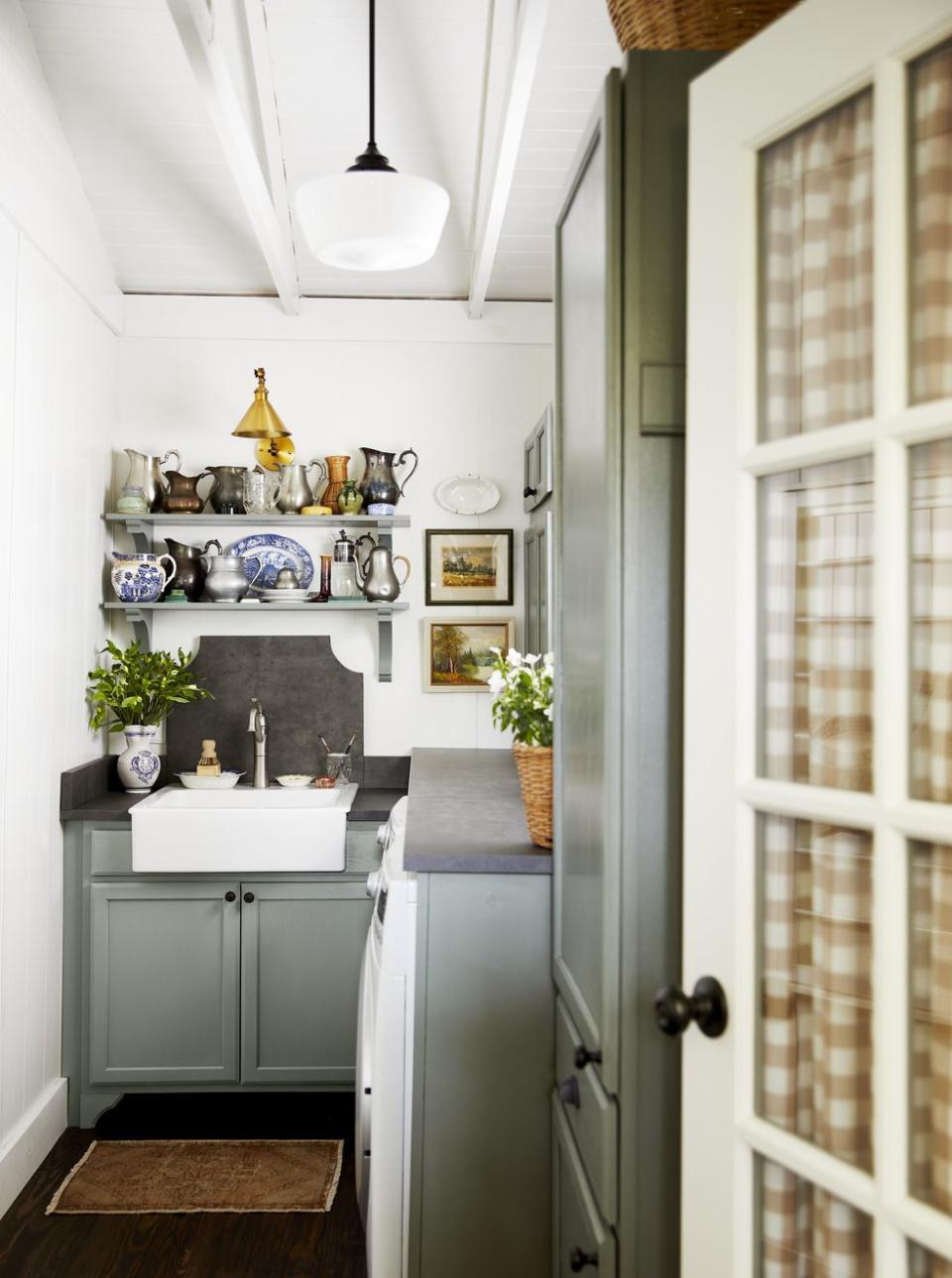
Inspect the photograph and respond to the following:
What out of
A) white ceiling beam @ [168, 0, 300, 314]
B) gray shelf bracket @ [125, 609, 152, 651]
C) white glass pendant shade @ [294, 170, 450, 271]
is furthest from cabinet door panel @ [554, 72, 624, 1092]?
gray shelf bracket @ [125, 609, 152, 651]

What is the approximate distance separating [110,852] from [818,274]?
2.93 m

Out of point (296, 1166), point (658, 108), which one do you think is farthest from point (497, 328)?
point (296, 1166)

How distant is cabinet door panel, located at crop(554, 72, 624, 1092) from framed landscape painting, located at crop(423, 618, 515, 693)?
205cm

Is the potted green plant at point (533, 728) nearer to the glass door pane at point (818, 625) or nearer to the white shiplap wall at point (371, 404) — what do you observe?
the glass door pane at point (818, 625)

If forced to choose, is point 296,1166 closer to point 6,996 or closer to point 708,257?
point 6,996

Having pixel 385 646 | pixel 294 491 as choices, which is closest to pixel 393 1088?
pixel 385 646

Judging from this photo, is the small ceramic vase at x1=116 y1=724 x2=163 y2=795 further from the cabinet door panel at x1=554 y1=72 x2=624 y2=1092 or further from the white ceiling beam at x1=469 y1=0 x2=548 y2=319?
the cabinet door panel at x1=554 y1=72 x2=624 y2=1092

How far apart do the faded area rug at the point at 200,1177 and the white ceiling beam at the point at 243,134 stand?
8.95 feet

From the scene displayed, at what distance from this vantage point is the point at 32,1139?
120 inches

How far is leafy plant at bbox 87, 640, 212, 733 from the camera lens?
12.0 ft

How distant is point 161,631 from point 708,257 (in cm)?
308

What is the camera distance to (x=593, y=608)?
1621mm

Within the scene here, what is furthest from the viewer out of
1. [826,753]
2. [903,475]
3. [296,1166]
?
[296,1166]

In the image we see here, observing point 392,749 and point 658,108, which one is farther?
point 392,749
